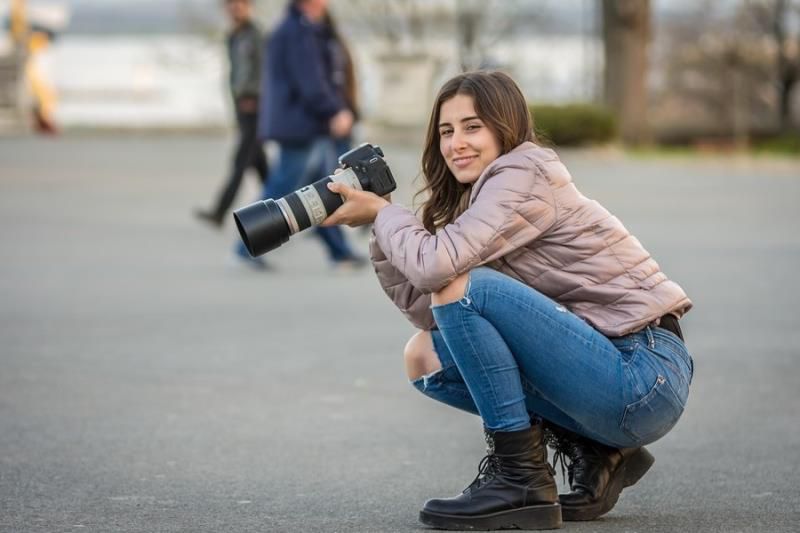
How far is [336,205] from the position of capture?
13.5 feet

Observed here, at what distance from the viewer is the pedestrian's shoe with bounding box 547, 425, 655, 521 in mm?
4223

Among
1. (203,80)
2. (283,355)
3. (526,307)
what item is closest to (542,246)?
(526,307)

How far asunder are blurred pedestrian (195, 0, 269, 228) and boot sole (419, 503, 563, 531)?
28.2ft

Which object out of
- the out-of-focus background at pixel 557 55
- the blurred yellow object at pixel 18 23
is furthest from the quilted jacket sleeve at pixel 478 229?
the out-of-focus background at pixel 557 55

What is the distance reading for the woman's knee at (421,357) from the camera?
434 cm

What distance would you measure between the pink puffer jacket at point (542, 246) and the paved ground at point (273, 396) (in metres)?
0.58

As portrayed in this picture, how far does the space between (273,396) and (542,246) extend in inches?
99.0

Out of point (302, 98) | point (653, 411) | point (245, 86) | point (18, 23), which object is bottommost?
point (18, 23)

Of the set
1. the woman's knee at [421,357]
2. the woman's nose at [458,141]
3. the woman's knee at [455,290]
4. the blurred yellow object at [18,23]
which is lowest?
the blurred yellow object at [18,23]

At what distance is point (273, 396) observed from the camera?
21.1ft

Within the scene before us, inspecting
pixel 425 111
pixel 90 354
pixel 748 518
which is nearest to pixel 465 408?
pixel 748 518

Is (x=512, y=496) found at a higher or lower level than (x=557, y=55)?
higher

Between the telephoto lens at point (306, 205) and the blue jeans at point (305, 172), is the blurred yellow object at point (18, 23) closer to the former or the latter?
the blue jeans at point (305, 172)

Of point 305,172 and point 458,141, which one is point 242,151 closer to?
point 305,172
